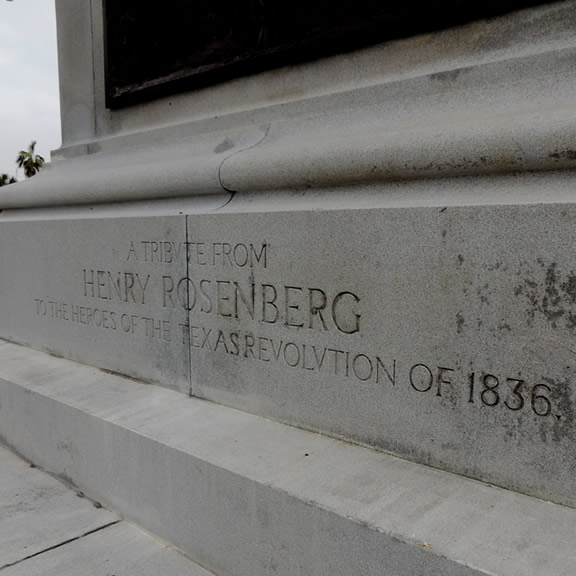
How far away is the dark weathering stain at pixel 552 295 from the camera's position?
6.42 ft

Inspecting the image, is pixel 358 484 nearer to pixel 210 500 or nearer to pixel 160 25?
pixel 210 500

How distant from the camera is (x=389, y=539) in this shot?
1.91 metres

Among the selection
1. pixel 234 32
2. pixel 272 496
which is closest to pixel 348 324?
pixel 272 496

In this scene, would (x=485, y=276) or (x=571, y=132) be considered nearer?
(x=571, y=132)

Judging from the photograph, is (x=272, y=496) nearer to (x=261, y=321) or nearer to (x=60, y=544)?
(x=261, y=321)

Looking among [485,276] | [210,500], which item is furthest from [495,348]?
[210,500]

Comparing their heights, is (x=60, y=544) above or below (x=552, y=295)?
below

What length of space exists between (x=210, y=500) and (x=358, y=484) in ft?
2.22

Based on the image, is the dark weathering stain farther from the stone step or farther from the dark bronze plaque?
the stone step

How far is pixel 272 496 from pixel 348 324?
763 mm

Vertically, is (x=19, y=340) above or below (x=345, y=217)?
below

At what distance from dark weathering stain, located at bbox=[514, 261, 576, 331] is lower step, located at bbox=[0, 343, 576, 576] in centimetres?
64

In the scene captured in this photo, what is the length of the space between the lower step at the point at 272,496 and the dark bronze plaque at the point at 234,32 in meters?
1.90

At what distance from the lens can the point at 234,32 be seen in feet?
11.4
